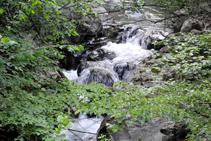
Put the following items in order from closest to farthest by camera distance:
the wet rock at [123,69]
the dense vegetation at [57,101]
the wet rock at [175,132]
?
1. the dense vegetation at [57,101]
2. the wet rock at [175,132]
3. the wet rock at [123,69]

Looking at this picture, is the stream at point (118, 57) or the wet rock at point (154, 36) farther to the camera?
the wet rock at point (154, 36)

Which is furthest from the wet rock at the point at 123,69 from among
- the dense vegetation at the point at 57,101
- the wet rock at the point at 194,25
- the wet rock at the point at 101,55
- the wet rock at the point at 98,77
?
the dense vegetation at the point at 57,101

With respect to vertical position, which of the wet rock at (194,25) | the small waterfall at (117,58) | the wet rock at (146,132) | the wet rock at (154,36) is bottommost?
the wet rock at (146,132)

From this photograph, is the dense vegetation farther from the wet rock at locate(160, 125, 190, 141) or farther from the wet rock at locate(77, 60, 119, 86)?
the wet rock at locate(77, 60, 119, 86)

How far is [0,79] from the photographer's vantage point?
2.54 metres

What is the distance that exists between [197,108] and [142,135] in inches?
64.6

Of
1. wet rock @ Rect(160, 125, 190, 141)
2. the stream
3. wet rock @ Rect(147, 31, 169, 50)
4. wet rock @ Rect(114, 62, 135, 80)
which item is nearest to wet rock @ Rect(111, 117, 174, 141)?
wet rock @ Rect(160, 125, 190, 141)

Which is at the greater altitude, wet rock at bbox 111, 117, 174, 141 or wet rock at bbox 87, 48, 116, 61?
wet rock at bbox 87, 48, 116, 61

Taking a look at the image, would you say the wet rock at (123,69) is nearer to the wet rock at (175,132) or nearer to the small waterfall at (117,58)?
the small waterfall at (117,58)

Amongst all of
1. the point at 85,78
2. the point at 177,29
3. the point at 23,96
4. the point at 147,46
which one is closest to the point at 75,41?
the point at 85,78

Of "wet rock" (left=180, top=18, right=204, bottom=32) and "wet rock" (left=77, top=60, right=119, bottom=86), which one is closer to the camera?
"wet rock" (left=77, top=60, right=119, bottom=86)

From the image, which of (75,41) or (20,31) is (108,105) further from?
(75,41)

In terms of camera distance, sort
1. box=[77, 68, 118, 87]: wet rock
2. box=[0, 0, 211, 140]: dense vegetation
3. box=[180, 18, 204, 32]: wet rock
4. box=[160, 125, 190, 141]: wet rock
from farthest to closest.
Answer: box=[180, 18, 204, 32]: wet rock < box=[77, 68, 118, 87]: wet rock < box=[160, 125, 190, 141]: wet rock < box=[0, 0, 211, 140]: dense vegetation

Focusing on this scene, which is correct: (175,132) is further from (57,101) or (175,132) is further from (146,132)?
(57,101)
